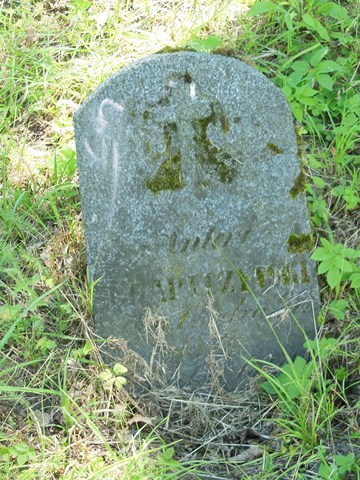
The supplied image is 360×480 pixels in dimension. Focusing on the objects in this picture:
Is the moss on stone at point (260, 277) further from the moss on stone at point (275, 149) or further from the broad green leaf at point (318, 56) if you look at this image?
the broad green leaf at point (318, 56)

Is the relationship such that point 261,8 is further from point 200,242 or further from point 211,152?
point 200,242

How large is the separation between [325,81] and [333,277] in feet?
3.22

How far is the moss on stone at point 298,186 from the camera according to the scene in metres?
2.71

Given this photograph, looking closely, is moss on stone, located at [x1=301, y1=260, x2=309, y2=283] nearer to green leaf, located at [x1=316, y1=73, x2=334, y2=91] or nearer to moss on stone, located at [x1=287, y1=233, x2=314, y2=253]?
moss on stone, located at [x1=287, y1=233, x2=314, y2=253]

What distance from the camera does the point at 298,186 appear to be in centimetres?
271

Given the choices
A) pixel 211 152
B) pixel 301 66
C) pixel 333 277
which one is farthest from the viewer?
pixel 301 66

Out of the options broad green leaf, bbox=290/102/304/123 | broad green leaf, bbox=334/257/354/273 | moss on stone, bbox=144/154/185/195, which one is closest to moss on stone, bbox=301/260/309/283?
broad green leaf, bbox=334/257/354/273

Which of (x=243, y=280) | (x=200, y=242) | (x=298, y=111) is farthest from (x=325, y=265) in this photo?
(x=298, y=111)

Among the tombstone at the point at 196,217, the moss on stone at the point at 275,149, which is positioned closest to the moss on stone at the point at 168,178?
Answer: the tombstone at the point at 196,217

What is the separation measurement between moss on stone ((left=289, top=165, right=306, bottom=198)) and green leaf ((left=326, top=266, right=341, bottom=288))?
30 centimetres

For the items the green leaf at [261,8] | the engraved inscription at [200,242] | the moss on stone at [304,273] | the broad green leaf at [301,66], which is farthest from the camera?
the green leaf at [261,8]

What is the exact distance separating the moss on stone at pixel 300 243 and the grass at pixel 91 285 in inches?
2.1

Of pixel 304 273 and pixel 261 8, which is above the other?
pixel 261 8

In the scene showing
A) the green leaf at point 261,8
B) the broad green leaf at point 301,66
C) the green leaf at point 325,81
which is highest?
the green leaf at point 261,8
